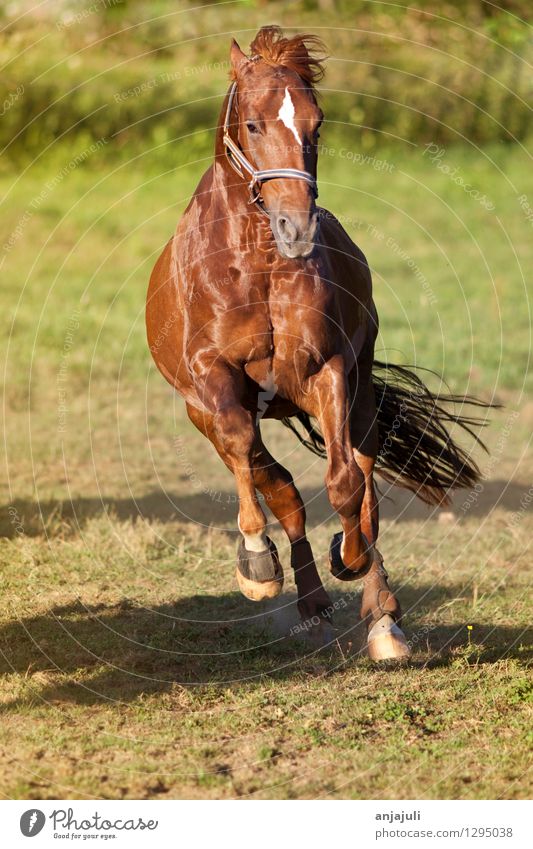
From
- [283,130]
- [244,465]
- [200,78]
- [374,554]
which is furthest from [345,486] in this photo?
[200,78]

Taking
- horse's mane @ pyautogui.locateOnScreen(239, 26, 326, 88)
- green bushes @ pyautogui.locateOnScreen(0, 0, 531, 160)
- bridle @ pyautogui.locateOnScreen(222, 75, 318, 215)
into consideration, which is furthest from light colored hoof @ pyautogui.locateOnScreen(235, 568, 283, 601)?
green bushes @ pyautogui.locateOnScreen(0, 0, 531, 160)

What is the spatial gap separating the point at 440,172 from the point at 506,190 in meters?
1.27

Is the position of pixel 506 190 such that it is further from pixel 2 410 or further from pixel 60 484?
pixel 60 484

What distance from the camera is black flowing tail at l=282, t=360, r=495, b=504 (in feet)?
23.2

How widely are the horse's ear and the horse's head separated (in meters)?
0.01

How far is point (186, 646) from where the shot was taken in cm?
609

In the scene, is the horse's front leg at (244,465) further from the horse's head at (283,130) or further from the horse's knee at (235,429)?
the horse's head at (283,130)

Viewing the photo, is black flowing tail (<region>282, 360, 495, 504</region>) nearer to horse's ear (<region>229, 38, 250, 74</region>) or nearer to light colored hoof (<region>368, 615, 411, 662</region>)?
light colored hoof (<region>368, 615, 411, 662</region>)

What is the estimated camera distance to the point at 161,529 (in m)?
8.26

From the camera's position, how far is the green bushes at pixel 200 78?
19516 mm

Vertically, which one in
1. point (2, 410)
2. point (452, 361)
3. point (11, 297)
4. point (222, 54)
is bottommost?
point (2, 410)

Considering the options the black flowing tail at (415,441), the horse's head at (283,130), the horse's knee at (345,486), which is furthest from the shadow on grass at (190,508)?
the horse's head at (283,130)
